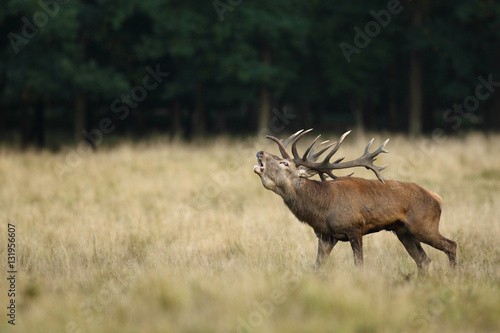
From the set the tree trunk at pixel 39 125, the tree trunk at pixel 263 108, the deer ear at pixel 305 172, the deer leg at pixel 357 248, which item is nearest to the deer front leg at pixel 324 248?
the deer leg at pixel 357 248

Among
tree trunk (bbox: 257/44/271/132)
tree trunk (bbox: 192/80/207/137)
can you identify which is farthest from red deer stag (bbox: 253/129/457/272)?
tree trunk (bbox: 192/80/207/137)

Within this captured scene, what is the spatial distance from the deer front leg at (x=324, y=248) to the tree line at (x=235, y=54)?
14.2 m

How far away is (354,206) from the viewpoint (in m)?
6.50

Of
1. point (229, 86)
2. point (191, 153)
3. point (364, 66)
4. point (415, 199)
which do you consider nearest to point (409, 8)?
point (364, 66)

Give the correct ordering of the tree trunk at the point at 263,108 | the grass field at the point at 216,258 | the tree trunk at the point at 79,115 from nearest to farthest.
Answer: the grass field at the point at 216,258, the tree trunk at the point at 79,115, the tree trunk at the point at 263,108

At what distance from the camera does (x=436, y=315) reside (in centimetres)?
500

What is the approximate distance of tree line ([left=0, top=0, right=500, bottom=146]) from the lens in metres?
19.6

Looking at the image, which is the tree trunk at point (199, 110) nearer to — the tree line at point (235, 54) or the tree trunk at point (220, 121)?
the tree line at point (235, 54)

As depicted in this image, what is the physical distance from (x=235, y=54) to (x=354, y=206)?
1755cm

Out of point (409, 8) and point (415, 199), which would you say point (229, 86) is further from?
point (415, 199)

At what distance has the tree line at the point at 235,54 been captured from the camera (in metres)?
19.6

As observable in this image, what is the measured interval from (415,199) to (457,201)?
4998 mm

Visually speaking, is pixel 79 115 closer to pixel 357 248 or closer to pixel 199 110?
pixel 199 110

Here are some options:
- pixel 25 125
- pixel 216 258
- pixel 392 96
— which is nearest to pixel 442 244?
pixel 216 258
